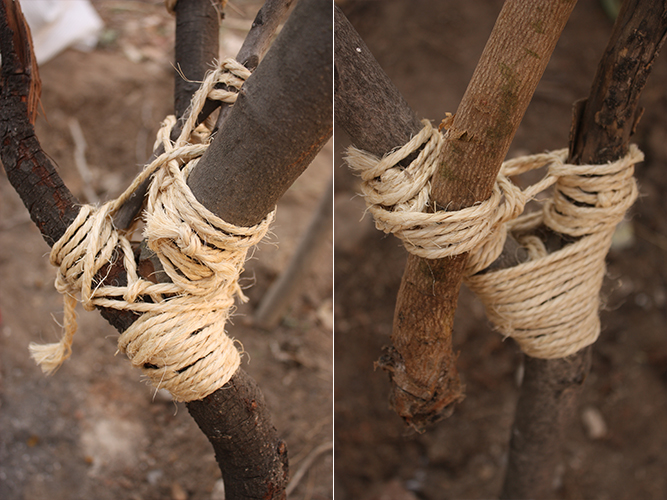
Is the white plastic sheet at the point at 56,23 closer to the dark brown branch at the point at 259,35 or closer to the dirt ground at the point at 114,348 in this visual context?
the dirt ground at the point at 114,348

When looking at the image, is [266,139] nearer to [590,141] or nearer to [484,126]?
[484,126]

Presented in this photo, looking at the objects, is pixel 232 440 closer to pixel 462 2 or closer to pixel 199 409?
pixel 199 409

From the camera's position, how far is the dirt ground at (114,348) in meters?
1.11

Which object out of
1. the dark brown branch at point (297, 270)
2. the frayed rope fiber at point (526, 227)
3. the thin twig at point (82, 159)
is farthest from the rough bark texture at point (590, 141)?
the thin twig at point (82, 159)

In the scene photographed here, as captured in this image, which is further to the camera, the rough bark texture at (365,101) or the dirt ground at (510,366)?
the dirt ground at (510,366)

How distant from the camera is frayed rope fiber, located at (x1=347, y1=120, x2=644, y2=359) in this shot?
50 centimetres

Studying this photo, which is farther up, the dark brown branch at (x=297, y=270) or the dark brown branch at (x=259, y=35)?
the dark brown branch at (x=259, y=35)

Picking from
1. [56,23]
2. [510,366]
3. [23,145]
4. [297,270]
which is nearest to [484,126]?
[23,145]

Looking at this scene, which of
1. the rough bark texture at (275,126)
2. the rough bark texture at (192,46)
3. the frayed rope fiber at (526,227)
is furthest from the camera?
the rough bark texture at (192,46)

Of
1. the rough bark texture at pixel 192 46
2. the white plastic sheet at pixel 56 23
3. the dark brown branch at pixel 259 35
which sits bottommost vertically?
the white plastic sheet at pixel 56 23

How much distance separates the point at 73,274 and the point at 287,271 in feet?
3.25

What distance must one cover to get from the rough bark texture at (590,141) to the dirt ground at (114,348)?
468 millimetres

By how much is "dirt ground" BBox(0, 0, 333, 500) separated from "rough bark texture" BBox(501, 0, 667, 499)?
0.47 meters

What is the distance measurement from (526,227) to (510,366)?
101 centimetres
